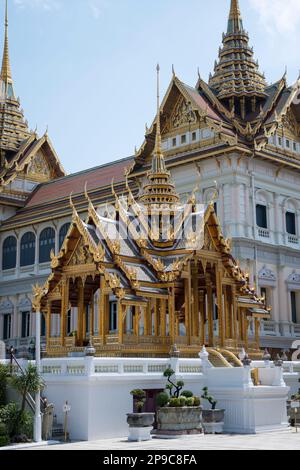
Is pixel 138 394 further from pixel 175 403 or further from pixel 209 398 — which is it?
pixel 209 398

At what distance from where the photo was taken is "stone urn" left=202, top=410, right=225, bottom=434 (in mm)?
17266

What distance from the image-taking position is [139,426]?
15.7m

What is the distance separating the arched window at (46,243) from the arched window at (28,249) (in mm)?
898

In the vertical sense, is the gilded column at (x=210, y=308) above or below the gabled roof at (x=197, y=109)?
below

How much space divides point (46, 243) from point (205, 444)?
34007 mm

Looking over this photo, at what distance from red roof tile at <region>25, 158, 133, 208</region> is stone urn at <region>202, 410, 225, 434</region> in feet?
92.3

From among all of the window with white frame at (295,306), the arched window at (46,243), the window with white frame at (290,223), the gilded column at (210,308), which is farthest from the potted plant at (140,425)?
the arched window at (46,243)

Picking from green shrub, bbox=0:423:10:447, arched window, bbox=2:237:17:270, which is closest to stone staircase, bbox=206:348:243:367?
green shrub, bbox=0:423:10:447

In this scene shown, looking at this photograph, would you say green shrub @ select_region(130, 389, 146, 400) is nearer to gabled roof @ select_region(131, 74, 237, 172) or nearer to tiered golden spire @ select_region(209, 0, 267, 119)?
gabled roof @ select_region(131, 74, 237, 172)

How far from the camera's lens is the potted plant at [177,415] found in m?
16.4

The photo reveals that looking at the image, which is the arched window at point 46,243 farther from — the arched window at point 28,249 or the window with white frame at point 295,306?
the window with white frame at point 295,306

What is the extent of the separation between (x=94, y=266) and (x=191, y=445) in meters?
5.73
